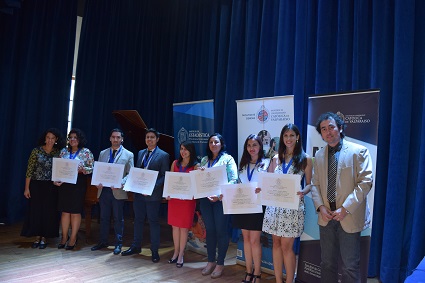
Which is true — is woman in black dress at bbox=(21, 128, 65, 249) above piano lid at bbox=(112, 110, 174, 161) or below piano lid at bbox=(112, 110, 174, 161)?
below

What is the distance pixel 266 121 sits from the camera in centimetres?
373

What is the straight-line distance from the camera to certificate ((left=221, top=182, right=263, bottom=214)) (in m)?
3.00

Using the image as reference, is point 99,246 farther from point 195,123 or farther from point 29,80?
point 29,80

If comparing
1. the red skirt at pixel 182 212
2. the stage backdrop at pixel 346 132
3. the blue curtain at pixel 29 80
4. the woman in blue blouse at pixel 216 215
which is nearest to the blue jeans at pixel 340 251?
the stage backdrop at pixel 346 132

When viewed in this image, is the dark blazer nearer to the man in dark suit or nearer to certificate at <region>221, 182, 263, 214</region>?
the man in dark suit

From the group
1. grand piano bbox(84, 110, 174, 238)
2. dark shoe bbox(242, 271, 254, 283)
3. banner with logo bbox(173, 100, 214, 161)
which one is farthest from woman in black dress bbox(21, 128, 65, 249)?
dark shoe bbox(242, 271, 254, 283)

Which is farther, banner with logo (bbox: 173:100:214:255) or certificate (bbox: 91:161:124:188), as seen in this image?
banner with logo (bbox: 173:100:214:255)

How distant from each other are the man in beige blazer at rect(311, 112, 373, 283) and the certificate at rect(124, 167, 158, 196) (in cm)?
183

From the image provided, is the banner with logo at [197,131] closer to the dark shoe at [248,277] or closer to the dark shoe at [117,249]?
the dark shoe at [117,249]

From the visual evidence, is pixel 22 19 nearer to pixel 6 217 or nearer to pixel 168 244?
pixel 6 217

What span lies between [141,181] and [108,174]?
47 cm

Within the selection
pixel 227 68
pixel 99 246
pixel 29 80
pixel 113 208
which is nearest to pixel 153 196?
pixel 113 208

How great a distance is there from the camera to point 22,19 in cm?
566

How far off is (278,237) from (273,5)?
3.46 meters
